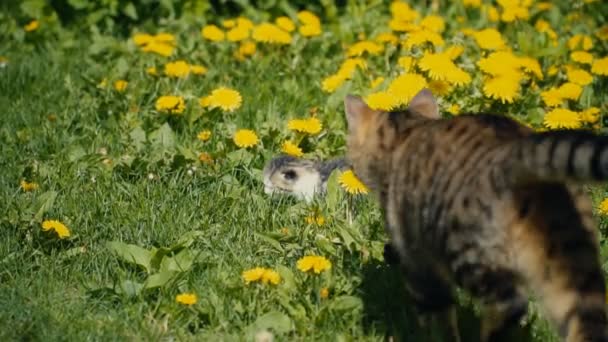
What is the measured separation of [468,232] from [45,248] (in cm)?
213

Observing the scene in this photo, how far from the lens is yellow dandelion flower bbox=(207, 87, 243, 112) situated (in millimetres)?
5957

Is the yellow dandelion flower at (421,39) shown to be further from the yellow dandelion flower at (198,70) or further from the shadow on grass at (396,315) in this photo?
the shadow on grass at (396,315)

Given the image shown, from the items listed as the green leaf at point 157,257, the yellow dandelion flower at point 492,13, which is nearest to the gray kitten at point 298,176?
the green leaf at point 157,257

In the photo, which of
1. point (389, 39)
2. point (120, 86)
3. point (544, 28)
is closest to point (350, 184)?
point (389, 39)

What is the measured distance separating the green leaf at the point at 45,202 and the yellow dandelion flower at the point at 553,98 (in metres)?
2.68

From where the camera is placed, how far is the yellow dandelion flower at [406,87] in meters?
5.49

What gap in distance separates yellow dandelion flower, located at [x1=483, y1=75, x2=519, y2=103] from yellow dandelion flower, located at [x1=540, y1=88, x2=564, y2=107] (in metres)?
0.25

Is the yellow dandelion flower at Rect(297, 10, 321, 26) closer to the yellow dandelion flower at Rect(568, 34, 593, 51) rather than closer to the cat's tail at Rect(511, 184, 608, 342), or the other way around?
the yellow dandelion flower at Rect(568, 34, 593, 51)

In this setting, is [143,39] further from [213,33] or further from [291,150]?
[291,150]

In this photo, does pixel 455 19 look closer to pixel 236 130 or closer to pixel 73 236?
pixel 236 130

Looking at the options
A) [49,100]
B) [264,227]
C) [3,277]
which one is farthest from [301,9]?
[3,277]

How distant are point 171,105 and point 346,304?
2107 mm

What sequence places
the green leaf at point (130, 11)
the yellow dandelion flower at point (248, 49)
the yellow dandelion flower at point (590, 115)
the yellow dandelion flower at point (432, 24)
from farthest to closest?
the green leaf at point (130, 11) < the yellow dandelion flower at point (248, 49) < the yellow dandelion flower at point (432, 24) < the yellow dandelion flower at point (590, 115)

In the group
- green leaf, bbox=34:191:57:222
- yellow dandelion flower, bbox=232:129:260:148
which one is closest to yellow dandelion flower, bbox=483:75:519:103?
yellow dandelion flower, bbox=232:129:260:148
